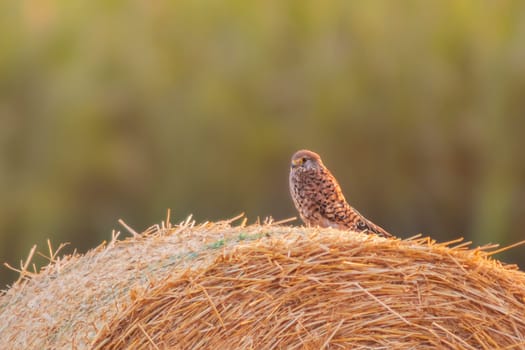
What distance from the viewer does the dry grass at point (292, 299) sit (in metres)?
3.24

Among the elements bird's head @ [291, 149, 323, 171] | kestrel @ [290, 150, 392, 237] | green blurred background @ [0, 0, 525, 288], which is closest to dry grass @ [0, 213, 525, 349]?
kestrel @ [290, 150, 392, 237]

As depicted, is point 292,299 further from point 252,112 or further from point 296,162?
point 252,112

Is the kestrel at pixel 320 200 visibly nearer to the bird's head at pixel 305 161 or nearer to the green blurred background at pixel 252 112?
the bird's head at pixel 305 161

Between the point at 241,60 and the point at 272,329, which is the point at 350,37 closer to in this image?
the point at 241,60

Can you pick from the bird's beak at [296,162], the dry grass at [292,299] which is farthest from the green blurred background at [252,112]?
the dry grass at [292,299]

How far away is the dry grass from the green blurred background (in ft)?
13.6

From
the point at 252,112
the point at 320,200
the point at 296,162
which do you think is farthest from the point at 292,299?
the point at 252,112

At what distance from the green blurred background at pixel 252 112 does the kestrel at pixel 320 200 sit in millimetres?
2899

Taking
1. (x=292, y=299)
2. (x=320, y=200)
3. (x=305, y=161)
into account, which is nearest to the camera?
(x=292, y=299)

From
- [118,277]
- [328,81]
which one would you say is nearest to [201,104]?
[328,81]

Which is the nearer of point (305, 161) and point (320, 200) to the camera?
point (320, 200)

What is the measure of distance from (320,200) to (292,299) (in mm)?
1390

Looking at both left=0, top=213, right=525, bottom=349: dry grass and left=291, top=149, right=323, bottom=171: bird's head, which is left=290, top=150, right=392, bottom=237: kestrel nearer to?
left=291, top=149, right=323, bottom=171: bird's head

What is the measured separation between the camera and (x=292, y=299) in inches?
131
